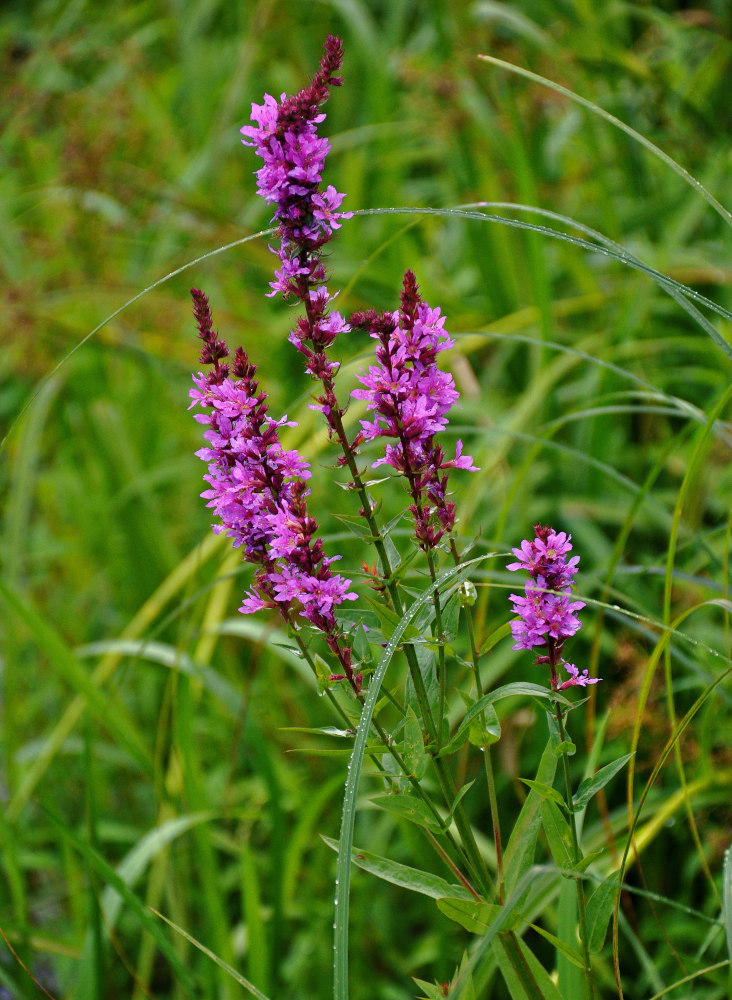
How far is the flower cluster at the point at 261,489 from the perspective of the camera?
1015mm

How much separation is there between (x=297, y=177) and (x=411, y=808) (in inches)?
28.1

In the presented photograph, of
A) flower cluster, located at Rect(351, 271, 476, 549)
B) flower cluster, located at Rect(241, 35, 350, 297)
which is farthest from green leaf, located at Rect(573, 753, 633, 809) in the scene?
flower cluster, located at Rect(241, 35, 350, 297)

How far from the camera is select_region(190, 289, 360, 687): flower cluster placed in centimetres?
101

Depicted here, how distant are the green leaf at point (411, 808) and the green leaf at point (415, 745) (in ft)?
0.09

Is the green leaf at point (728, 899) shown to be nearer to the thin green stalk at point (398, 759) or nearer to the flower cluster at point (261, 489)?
the thin green stalk at point (398, 759)

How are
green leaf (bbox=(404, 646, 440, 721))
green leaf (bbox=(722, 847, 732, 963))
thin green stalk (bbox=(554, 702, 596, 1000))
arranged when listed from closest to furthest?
green leaf (bbox=(722, 847, 732, 963)) < thin green stalk (bbox=(554, 702, 596, 1000)) < green leaf (bbox=(404, 646, 440, 721))

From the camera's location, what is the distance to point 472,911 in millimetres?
1051

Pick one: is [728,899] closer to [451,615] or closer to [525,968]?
[525,968]

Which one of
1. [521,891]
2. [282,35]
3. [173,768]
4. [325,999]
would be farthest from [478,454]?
[282,35]

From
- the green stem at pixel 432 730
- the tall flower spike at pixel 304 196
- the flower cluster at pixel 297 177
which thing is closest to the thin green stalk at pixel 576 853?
the green stem at pixel 432 730

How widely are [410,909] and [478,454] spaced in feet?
3.99

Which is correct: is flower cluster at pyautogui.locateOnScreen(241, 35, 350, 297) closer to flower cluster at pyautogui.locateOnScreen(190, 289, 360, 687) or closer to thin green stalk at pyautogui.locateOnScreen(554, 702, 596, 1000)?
flower cluster at pyautogui.locateOnScreen(190, 289, 360, 687)

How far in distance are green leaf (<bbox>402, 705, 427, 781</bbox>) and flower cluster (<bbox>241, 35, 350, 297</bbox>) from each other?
1.64ft

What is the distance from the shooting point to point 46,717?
10.1 feet
